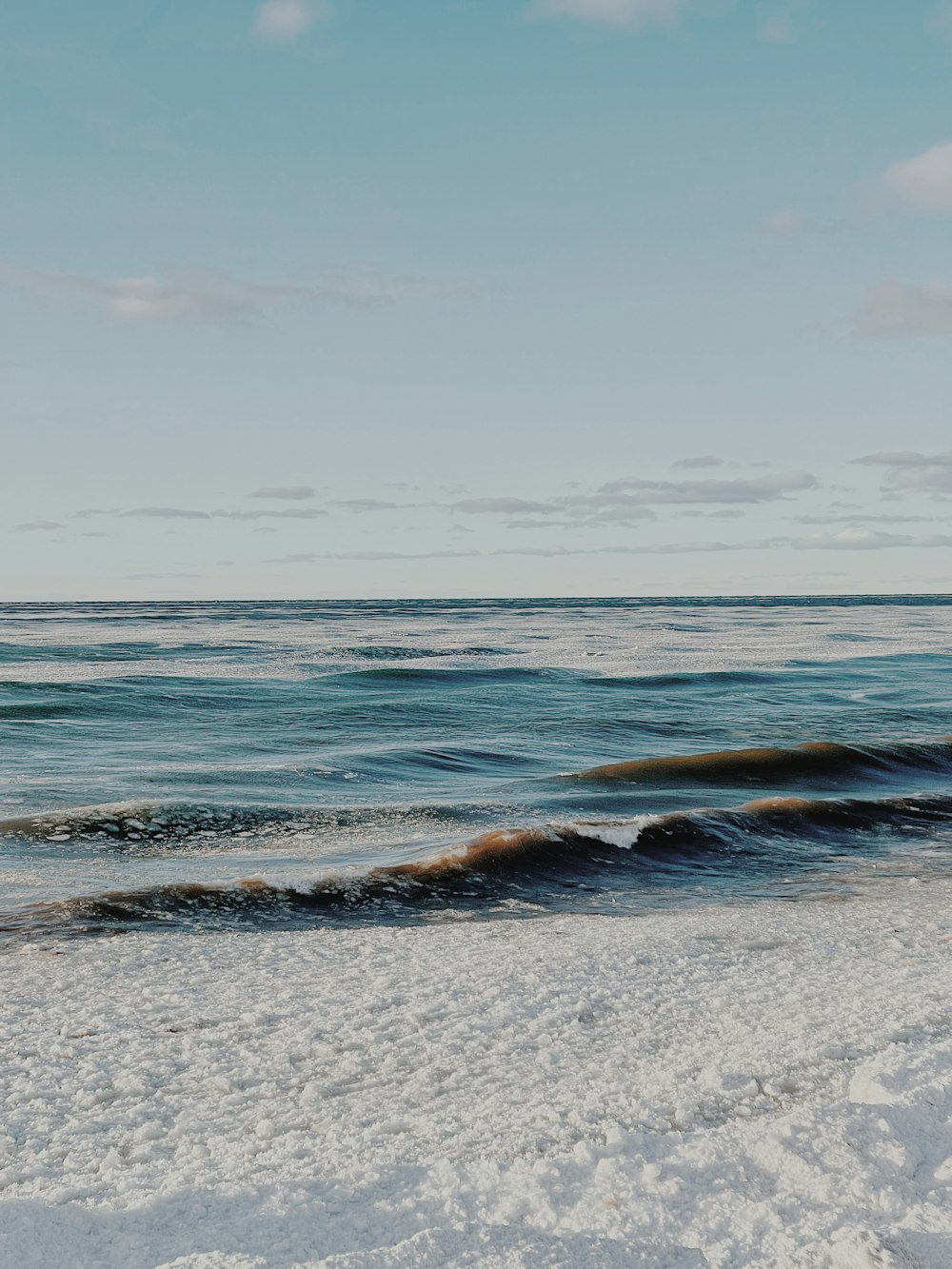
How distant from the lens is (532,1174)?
2793 mm

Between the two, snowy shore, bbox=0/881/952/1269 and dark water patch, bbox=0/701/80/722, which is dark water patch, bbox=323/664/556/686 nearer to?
dark water patch, bbox=0/701/80/722

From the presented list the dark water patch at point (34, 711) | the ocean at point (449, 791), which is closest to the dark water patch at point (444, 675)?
the ocean at point (449, 791)

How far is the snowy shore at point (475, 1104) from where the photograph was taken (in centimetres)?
255

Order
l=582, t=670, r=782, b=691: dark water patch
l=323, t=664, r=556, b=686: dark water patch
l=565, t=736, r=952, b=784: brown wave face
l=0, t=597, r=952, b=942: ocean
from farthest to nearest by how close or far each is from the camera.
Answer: l=323, t=664, r=556, b=686: dark water patch < l=582, t=670, r=782, b=691: dark water patch < l=565, t=736, r=952, b=784: brown wave face < l=0, t=597, r=952, b=942: ocean

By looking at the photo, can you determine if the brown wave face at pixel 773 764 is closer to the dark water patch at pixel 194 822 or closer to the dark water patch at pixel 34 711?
the dark water patch at pixel 194 822

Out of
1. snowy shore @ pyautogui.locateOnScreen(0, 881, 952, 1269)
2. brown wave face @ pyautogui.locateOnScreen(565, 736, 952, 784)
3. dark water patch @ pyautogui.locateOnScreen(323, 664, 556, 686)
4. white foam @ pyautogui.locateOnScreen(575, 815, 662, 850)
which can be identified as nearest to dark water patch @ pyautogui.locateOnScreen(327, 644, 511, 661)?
dark water patch @ pyautogui.locateOnScreen(323, 664, 556, 686)

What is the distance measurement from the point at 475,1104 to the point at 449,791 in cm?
757

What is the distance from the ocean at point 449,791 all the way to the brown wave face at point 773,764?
5 cm

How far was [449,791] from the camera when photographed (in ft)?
35.6

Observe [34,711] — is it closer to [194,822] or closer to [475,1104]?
[194,822]

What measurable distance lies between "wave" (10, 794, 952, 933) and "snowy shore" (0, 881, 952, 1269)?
0.82 metres

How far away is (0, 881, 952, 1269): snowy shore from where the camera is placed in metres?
2.55

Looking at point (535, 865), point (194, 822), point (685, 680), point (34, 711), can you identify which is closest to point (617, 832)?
point (535, 865)

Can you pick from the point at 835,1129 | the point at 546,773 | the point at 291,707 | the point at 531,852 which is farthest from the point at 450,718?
the point at 835,1129
